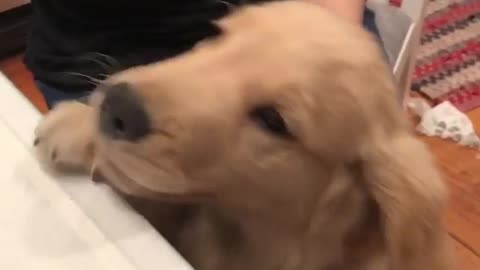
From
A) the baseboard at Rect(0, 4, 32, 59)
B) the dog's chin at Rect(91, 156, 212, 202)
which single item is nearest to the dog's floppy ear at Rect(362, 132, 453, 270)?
the dog's chin at Rect(91, 156, 212, 202)

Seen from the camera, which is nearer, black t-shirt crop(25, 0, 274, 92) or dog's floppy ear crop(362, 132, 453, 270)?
dog's floppy ear crop(362, 132, 453, 270)

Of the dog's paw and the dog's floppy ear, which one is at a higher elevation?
the dog's paw

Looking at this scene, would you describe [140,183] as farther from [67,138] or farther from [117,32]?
[117,32]

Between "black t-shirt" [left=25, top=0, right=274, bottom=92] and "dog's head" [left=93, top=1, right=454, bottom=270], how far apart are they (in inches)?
9.8

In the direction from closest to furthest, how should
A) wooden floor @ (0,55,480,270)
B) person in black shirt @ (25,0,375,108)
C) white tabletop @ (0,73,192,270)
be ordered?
white tabletop @ (0,73,192,270)
person in black shirt @ (25,0,375,108)
wooden floor @ (0,55,480,270)

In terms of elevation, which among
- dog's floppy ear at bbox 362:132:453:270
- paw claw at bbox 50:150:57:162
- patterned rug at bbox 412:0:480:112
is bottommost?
patterned rug at bbox 412:0:480:112

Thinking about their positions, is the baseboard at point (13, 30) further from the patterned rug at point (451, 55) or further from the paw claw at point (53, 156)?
the paw claw at point (53, 156)

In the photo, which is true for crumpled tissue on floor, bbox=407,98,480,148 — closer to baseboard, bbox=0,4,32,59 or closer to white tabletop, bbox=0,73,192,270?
baseboard, bbox=0,4,32,59

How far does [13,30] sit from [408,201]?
1.33 m

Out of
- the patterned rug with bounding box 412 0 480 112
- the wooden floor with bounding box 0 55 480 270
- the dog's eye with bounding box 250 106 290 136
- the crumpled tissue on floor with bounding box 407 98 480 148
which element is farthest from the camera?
the patterned rug with bounding box 412 0 480 112

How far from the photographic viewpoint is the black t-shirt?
0.99 meters

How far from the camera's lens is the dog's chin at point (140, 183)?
61 cm

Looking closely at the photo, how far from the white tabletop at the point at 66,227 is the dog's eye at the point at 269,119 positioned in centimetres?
13

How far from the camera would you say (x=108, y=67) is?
97 cm
